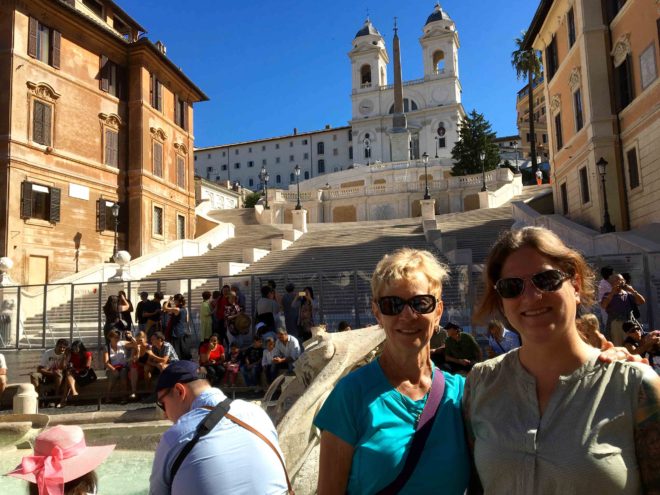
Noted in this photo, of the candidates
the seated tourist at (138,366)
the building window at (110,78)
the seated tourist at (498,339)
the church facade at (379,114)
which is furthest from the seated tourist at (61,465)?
the church facade at (379,114)

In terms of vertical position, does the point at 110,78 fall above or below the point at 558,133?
above

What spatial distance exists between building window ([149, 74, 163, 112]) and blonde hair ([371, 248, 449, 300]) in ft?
103

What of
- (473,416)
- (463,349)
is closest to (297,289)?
(463,349)

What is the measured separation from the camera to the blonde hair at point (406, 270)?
2.25m

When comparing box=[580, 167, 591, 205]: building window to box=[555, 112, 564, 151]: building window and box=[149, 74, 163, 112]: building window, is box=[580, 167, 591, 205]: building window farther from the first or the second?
box=[149, 74, 163, 112]: building window

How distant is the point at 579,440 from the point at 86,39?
3139 cm

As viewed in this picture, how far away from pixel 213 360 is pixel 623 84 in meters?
18.5

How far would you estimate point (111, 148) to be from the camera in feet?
95.0

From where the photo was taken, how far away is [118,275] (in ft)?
69.6

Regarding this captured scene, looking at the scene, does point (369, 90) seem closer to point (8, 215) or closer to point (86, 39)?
point (86, 39)

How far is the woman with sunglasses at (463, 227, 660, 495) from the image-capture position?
1.65 m

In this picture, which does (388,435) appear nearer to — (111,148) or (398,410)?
(398,410)

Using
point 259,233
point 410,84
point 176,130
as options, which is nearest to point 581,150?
point 259,233

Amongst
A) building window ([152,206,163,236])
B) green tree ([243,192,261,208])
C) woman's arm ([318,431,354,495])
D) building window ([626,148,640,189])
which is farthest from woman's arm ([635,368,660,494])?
green tree ([243,192,261,208])
